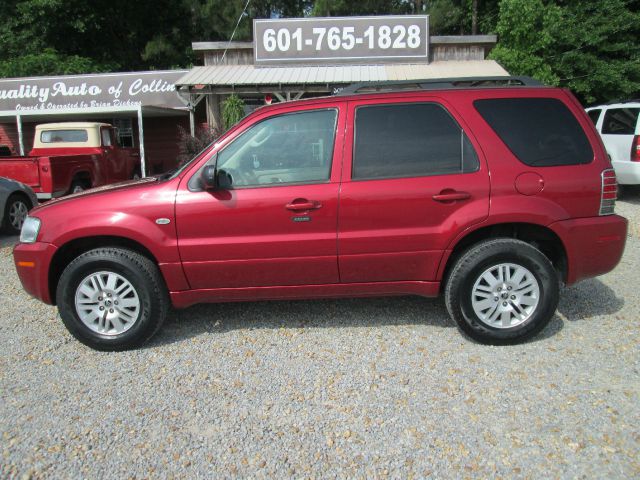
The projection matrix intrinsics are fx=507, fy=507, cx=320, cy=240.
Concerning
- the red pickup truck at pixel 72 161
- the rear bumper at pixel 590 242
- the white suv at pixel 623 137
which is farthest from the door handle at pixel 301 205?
the white suv at pixel 623 137

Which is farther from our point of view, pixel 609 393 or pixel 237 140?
pixel 237 140

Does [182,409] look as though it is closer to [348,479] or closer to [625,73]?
[348,479]

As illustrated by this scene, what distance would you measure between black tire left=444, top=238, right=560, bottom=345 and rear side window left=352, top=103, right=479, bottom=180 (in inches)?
25.1

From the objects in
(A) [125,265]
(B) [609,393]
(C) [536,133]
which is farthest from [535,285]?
(A) [125,265]

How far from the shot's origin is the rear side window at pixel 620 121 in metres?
9.19

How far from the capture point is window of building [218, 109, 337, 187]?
3.71m

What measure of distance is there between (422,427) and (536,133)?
89.8 inches

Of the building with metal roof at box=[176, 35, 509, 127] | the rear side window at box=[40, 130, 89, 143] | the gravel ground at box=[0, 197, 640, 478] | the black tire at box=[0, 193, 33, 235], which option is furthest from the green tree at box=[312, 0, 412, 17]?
the gravel ground at box=[0, 197, 640, 478]

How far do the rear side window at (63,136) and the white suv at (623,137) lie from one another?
11.1m

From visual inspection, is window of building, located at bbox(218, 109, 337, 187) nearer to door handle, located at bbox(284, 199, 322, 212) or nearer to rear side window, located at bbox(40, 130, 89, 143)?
door handle, located at bbox(284, 199, 322, 212)

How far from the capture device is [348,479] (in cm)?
245

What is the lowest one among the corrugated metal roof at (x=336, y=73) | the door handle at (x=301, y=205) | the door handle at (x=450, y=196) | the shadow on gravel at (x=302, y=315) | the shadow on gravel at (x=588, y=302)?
the shadow on gravel at (x=302, y=315)

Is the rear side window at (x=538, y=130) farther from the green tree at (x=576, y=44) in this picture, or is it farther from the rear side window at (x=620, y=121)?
the green tree at (x=576, y=44)

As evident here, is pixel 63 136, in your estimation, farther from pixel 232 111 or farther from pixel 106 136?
pixel 232 111
